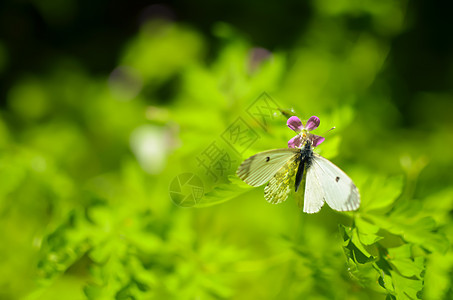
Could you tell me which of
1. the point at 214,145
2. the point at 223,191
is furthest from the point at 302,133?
the point at 214,145

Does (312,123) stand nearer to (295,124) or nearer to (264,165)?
(295,124)

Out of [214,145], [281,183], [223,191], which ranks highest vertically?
[214,145]

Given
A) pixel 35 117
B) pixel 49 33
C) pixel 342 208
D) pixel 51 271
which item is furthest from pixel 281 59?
pixel 49 33

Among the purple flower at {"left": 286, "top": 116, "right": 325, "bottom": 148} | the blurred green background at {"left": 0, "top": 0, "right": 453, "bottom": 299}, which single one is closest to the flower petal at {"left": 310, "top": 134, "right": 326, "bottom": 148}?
the purple flower at {"left": 286, "top": 116, "right": 325, "bottom": 148}

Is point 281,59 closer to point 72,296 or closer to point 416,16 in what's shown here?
point 72,296
